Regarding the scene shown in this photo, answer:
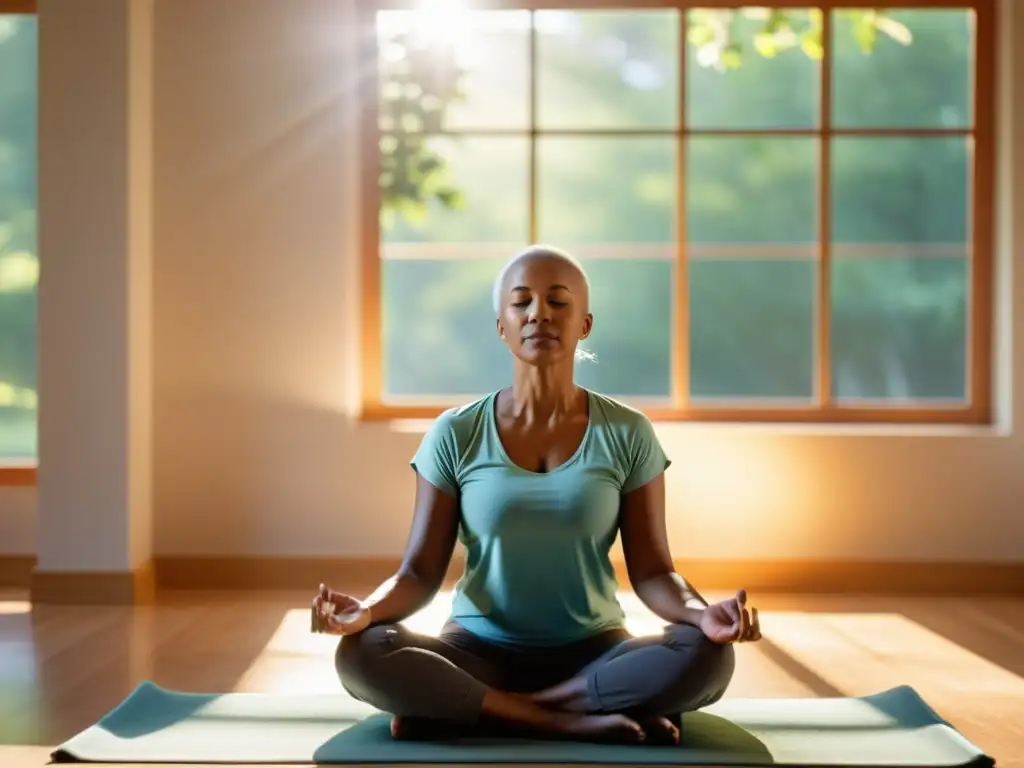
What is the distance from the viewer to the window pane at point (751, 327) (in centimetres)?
548

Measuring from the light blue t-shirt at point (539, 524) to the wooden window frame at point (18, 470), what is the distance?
2884 mm

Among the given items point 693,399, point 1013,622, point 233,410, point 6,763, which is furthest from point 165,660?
point 1013,622

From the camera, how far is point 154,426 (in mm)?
5312

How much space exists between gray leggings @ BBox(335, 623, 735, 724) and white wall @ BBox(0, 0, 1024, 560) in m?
2.38

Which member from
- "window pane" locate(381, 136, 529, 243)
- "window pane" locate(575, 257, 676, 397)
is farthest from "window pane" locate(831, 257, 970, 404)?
"window pane" locate(381, 136, 529, 243)

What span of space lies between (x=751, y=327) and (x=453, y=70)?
1.51 metres

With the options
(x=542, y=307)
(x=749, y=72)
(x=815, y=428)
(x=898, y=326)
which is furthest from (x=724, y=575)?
(x=542, y=307)

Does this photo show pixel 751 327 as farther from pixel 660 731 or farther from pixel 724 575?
pixel 660 731

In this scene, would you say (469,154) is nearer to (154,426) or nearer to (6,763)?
(154,426)

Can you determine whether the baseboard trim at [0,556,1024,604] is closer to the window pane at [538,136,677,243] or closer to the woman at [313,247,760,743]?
the window pane at [538,136,677,243]

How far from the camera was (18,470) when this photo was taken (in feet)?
17.9

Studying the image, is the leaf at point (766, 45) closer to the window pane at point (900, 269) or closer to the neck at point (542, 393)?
the window pane at point (900, 269)

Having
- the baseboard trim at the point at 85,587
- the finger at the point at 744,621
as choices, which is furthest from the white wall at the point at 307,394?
the finger at the point at 744,621

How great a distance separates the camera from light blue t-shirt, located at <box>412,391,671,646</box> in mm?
2939
